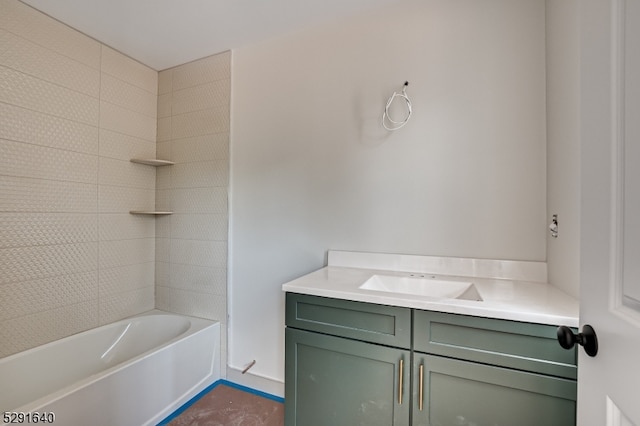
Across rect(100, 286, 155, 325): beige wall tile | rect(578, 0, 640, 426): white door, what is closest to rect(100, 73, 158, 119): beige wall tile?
rect(100, 286, 155, 325): beige wall tile

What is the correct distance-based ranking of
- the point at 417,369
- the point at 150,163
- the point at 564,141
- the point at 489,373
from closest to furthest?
the point at 489,373
the point at 417,369
the point at 564,141
the point at 150,163

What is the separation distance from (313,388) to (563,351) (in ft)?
3.26

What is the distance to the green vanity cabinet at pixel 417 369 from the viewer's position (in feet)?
3.13

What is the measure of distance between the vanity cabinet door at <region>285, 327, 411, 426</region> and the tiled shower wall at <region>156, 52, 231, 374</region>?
104 cm

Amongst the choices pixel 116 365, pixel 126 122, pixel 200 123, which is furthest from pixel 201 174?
pixel 116 365

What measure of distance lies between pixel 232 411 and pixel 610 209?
2.16 m

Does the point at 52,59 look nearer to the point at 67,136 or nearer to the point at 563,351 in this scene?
the point at 67,136

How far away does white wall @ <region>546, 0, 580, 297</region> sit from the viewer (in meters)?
1.13

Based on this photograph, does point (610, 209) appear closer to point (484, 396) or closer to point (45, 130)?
point (484, 396)

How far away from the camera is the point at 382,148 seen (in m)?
1.73

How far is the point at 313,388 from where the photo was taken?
51.8 inches

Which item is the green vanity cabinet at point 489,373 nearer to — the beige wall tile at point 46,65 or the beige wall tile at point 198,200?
the beige wall tile at point 198,200

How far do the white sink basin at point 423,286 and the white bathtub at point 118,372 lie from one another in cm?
139

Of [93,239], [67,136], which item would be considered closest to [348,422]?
[93,239]
